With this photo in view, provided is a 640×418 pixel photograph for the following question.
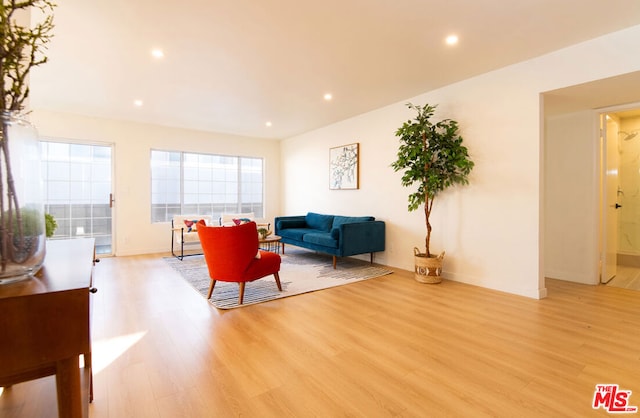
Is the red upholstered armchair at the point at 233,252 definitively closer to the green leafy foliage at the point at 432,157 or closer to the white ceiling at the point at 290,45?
the white ceiling at the point at 290,45

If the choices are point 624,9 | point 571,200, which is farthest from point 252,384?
point 571,200

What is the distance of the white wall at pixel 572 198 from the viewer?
4.02 meters

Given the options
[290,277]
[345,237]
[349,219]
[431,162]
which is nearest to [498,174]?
[431,162]

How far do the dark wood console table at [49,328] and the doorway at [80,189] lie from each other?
19.1ft

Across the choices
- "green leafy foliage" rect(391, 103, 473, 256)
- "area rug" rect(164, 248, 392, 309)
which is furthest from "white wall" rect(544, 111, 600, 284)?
"area rug" rect(164, 248, 392, 309)

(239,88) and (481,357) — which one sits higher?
(239,88)

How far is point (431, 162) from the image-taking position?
162 inches

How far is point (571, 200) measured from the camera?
4223mm

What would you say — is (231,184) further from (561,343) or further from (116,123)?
(561,343)

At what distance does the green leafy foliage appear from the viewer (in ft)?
A: 13.0

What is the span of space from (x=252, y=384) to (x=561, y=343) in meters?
2.34

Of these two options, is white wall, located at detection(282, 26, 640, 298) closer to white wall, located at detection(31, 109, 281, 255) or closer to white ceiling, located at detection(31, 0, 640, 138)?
white ceiling, located at detection(31, 0, 640, 138)

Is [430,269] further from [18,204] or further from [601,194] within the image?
[18,204]

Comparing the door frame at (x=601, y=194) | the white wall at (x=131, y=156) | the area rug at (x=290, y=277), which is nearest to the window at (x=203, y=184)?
the white wall at (x=131, y=156)
